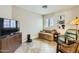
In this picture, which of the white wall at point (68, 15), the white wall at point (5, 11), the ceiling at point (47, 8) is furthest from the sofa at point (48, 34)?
the white wall at point (5, 11)

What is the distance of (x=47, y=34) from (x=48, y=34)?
0.31 ft

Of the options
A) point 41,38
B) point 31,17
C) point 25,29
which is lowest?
point 41,38

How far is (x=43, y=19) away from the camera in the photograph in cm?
715

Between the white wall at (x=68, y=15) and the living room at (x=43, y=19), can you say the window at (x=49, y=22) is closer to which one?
the living room at (x=43, y=19)

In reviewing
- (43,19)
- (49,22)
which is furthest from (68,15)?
(43,19)

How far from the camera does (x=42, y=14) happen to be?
729 cm

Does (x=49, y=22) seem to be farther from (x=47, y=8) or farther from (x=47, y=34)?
(x=47, y=8)

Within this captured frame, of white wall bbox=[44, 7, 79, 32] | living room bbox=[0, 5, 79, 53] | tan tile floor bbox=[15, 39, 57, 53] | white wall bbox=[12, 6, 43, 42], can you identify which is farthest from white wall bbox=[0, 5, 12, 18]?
white wall bbox=[44, 7, 79, 32]

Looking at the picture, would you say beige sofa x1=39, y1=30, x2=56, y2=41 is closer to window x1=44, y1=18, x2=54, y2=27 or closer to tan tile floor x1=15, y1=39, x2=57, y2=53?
window x1=44, y1=18, x2=54, y2=27

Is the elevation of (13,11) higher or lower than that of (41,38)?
higher

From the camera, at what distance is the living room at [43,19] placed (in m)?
5.82
